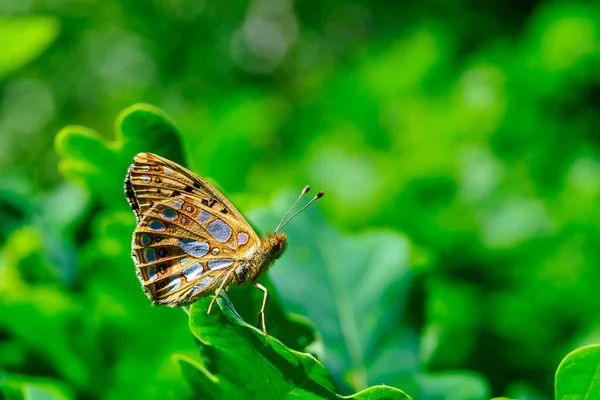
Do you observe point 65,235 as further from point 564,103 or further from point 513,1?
point 513,1

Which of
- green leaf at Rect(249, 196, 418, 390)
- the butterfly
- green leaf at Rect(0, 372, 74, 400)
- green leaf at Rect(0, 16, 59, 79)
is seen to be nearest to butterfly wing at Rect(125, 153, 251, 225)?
the butterfly

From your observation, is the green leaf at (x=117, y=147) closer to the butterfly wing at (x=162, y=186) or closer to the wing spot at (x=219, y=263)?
the butterfly wing at (x=162, y=186)

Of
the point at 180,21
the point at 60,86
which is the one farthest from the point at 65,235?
the point at 60,86

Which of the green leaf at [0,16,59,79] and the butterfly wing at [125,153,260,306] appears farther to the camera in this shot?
the green leaf at [0,16,59,79]

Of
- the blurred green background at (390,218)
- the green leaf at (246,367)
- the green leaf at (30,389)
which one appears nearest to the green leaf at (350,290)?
the blurred green background at (390,218)

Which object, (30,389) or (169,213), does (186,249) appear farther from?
(30,389)

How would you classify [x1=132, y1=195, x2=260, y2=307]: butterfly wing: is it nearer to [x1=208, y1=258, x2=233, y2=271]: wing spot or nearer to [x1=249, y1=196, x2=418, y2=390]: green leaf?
[x1=208, y1=258, x2=233, y2=271]: wing spot
